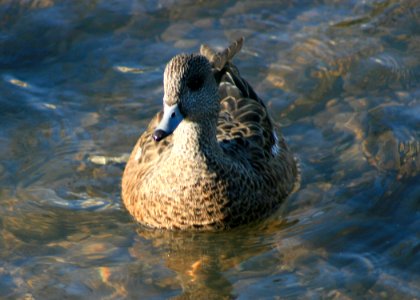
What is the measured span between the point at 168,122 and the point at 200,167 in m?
0.88

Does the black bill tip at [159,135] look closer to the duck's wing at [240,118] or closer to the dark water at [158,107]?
the dark water at [158,107]

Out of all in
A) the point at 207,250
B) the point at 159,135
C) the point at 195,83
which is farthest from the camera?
the point at 207,250

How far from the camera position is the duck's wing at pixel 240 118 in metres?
8.67

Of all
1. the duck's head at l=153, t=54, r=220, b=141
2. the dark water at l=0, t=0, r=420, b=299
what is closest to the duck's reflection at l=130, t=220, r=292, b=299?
the dark water at l=0, t=0, r=420, b=299

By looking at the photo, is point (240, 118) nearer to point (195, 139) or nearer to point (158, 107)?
point (195, 139)

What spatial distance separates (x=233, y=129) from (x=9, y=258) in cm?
231

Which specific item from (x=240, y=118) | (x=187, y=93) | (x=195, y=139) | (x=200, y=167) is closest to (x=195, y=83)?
(x=187, y=93)

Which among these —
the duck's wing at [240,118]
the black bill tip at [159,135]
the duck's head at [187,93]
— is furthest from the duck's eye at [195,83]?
the duck's wing at [240,118]

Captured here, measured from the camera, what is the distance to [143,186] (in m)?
8.32

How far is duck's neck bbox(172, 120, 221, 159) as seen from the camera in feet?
26.3

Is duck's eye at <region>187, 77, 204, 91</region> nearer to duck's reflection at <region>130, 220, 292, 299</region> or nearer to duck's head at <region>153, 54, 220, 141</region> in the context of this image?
duck's head at <region>153, 54, 220, 141</region>

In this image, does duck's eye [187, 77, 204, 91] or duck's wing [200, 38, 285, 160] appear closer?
duck's eye [187, 77, 204, 91]

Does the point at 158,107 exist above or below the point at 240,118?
below

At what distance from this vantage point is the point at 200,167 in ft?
26.6
